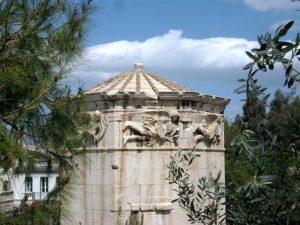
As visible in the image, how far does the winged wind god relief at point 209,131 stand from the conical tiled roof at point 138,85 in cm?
68

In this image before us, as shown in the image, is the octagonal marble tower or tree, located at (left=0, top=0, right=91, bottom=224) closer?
tree, located at (left=0, top=0, right=91, bottom=224)

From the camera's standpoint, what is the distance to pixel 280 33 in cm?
190

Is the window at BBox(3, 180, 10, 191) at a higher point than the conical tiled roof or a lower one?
lower

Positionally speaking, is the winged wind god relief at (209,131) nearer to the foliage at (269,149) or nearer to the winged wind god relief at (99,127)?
the winged wind god relief at (99,127)

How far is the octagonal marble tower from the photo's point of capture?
969 cm

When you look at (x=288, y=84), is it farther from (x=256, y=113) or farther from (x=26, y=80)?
(x=26, y=80)

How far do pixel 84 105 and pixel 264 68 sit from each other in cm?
308

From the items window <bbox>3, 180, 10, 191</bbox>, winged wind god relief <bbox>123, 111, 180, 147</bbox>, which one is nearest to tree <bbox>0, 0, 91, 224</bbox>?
window <bbox>3, 180, 10, 191</bbox>

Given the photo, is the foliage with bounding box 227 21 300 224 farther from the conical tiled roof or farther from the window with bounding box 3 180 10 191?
the conical tiled roof

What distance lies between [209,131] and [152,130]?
1309 millimetres

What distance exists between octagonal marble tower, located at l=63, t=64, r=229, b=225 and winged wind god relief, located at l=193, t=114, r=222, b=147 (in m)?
0.12

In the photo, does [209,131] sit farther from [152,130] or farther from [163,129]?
[152,130]

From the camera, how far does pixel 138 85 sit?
33.7 ft

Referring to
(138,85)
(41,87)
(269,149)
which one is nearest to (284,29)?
(269,149)
